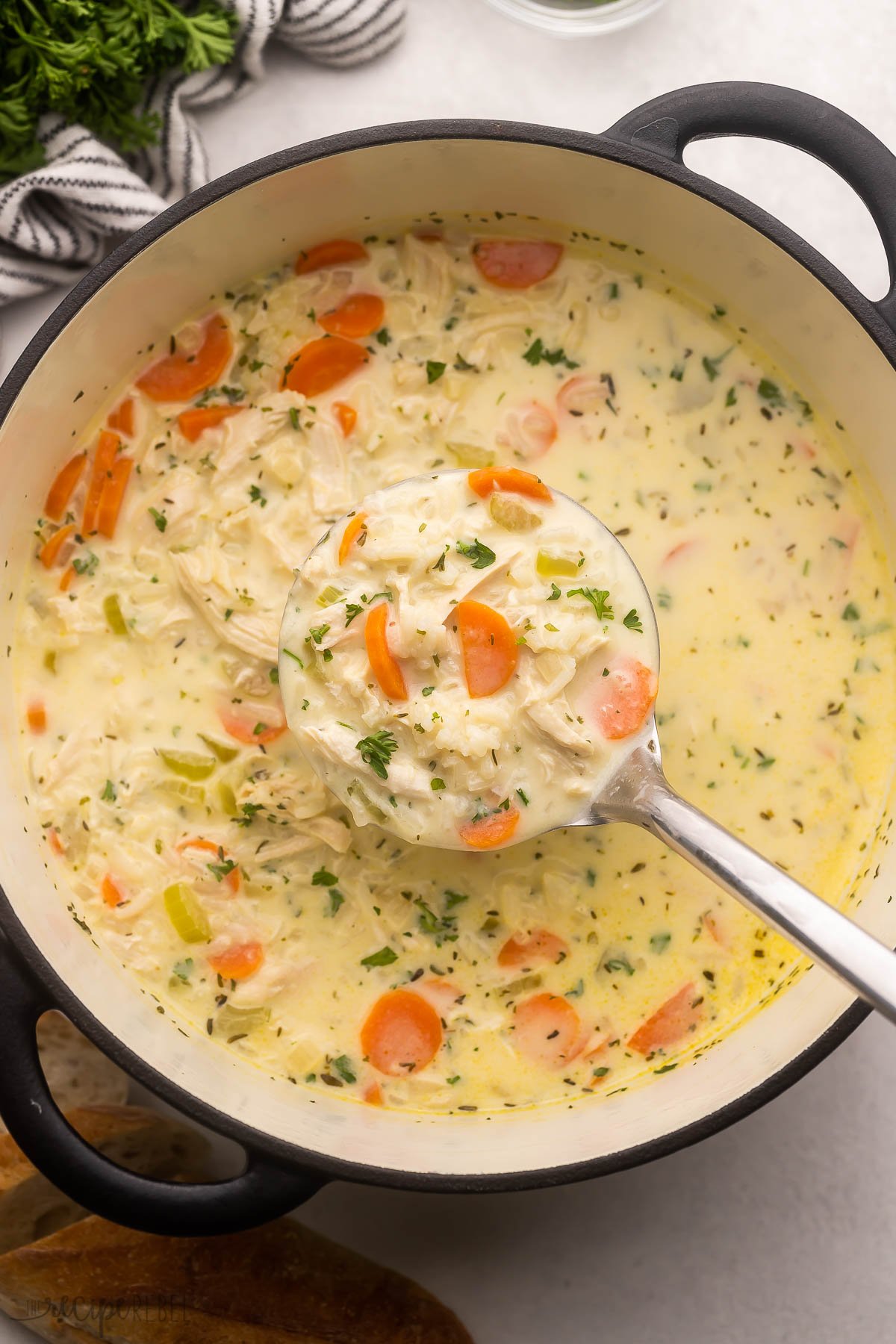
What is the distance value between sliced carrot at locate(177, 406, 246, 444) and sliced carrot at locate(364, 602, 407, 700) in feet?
2.69

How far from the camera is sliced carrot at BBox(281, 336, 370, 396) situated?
287cm

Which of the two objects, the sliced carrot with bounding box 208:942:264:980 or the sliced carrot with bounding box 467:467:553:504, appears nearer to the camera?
the sliced carrot with bounding box 467:467:553:504

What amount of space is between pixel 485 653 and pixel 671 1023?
1.08 meters

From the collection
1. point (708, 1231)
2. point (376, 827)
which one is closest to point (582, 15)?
point (376, 827)

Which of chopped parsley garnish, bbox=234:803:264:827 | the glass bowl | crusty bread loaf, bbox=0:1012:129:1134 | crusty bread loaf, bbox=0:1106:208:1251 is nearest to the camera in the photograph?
chopped parsley garnish, bbox=234:803:264:827

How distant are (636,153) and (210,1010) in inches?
85.0

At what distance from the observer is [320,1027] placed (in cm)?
279

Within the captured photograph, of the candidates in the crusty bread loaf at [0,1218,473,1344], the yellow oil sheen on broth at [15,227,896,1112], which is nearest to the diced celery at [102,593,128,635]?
the yellow oil sheen on broth at [15,227,896,1112]

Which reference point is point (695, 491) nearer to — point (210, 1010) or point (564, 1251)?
point (210, 1010)

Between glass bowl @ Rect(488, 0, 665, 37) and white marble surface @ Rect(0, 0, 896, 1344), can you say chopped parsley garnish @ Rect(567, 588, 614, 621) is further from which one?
glass bowl @ Rect(488, 0, 665, 37)

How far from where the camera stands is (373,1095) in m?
2.79

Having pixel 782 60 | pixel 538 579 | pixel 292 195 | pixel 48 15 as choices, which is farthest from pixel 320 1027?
pixel 782 60

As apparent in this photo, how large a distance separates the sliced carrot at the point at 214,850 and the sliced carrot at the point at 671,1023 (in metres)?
1.01

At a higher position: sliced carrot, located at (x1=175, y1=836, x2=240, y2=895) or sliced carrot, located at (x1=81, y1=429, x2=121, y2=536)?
sliced carrot, located at (x1=81, y1=429, x2=121, y2=536)
